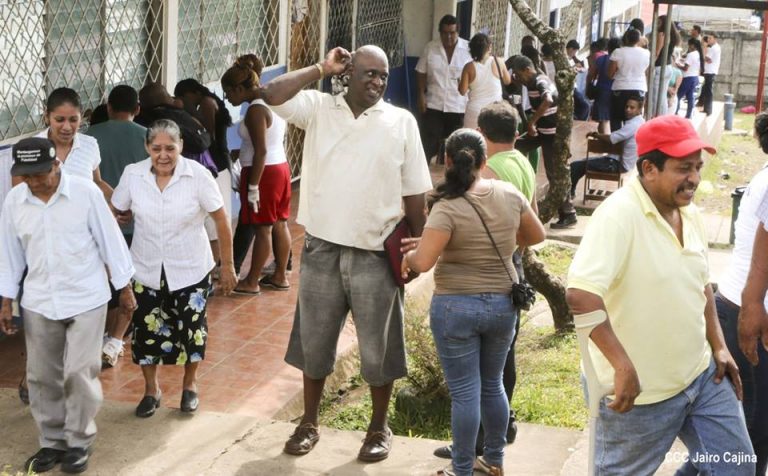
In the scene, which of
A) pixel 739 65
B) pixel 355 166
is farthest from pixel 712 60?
Answer: pixel 355 166

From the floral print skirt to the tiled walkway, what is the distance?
37cm

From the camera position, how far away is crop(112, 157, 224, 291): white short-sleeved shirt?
221 inches

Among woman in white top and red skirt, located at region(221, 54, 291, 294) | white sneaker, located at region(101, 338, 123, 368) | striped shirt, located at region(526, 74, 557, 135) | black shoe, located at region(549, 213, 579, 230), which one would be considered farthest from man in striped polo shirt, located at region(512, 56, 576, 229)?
white sneaker, located at region(101, 338, 123, 368)

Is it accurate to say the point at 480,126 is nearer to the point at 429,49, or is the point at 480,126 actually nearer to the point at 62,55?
the point at 62,55

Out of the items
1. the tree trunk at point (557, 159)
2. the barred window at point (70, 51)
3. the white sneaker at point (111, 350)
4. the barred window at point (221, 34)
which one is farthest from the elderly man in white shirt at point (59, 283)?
the barred window at point (221, 34)

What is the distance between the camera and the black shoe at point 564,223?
11445 millimetres

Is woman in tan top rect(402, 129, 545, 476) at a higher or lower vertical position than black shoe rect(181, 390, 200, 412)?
higher

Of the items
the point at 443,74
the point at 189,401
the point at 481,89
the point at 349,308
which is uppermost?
the point at 443,74

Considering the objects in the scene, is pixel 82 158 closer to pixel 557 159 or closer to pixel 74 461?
pixel 74 461

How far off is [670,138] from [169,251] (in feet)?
8.86

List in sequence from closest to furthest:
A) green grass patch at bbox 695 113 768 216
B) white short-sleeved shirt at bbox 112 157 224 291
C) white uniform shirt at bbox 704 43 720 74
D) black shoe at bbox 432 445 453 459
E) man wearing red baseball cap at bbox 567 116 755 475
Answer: man wearing red baseball cap at bbox 567 116 755 475, black shoe at bbox 432 445 453 459, white short-sleeved shirt at bbox 112 157 224 291, green grass patch at bbox 695 113 768 216, white uniform shirt at bbox 704 43 720 74

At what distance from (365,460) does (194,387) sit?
1.04 m

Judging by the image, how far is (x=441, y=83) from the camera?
12859 millimetres

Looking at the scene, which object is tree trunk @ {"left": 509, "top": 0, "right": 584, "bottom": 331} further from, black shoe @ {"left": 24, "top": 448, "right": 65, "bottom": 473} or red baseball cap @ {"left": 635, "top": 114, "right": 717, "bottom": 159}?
red baseball cap @ {"left": 635, "top": 114, "right": 717, "bottom": 159}
